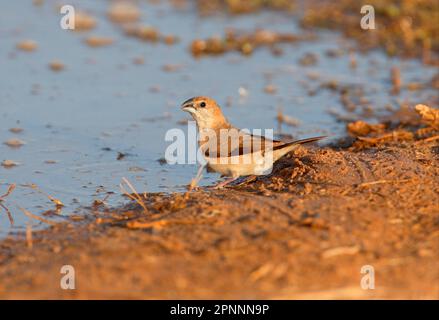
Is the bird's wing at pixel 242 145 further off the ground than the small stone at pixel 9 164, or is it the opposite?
the small stone at pixel 9 164

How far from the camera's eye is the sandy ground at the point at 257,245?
454 centimetres

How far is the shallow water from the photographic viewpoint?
7.16 meters

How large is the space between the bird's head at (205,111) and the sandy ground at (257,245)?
2.88 ft

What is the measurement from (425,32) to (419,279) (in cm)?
777

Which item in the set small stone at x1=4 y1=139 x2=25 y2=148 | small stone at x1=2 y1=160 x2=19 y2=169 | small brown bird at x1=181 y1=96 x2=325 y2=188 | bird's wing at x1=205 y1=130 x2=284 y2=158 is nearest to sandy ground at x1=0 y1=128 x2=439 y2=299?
small brown bird at x1=181 y1=96 x2=325 y2=188

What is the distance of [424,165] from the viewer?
6.41 m

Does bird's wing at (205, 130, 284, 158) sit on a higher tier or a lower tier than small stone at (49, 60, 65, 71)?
lower

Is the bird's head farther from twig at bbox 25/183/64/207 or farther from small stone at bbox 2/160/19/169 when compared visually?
small stone at bbox 2/160/19/169

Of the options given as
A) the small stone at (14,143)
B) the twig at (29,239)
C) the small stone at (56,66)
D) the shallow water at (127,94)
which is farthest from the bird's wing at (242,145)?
the small stone at (56,66)

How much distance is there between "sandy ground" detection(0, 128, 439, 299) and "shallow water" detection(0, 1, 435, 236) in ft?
2.84

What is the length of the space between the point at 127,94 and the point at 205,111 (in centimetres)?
302

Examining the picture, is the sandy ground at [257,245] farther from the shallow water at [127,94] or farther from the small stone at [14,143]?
the small stone at [14,143]
